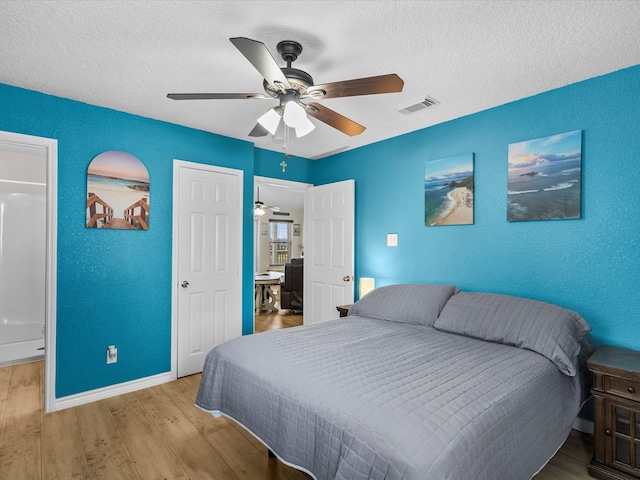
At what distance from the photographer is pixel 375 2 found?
1.65 meters

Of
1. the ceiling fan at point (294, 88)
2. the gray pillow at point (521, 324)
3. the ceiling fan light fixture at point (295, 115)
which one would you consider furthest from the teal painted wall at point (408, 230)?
the ceiling fan light fixture at point (295, 115)

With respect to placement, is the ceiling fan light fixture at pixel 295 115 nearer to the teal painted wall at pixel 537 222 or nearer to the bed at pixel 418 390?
the bed at pixel 418 390

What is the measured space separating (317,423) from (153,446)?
1456 millimetres

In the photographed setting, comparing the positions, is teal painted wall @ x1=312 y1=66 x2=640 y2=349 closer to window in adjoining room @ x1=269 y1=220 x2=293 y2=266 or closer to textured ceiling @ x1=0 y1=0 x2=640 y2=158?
textured ceiling @ x1=0 y1=0 x2=640 y2=158

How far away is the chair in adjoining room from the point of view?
6.15 meters

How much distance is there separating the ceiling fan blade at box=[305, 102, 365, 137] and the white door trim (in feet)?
6.99

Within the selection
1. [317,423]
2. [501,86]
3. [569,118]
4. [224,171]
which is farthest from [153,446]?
[569,118]

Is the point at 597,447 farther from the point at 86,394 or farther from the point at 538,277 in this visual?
the point at 86,394

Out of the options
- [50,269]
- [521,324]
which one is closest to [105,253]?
[50,269]

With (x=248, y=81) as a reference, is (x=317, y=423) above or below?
below

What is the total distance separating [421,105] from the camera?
2.81 m

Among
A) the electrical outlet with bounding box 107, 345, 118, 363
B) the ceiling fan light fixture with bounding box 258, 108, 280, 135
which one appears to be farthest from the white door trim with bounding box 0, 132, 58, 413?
the ceiling fan light fixture with bounding box 258, 108, 280, 135

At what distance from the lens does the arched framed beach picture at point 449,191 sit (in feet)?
10.1

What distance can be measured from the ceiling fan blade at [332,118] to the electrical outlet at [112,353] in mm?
2593
